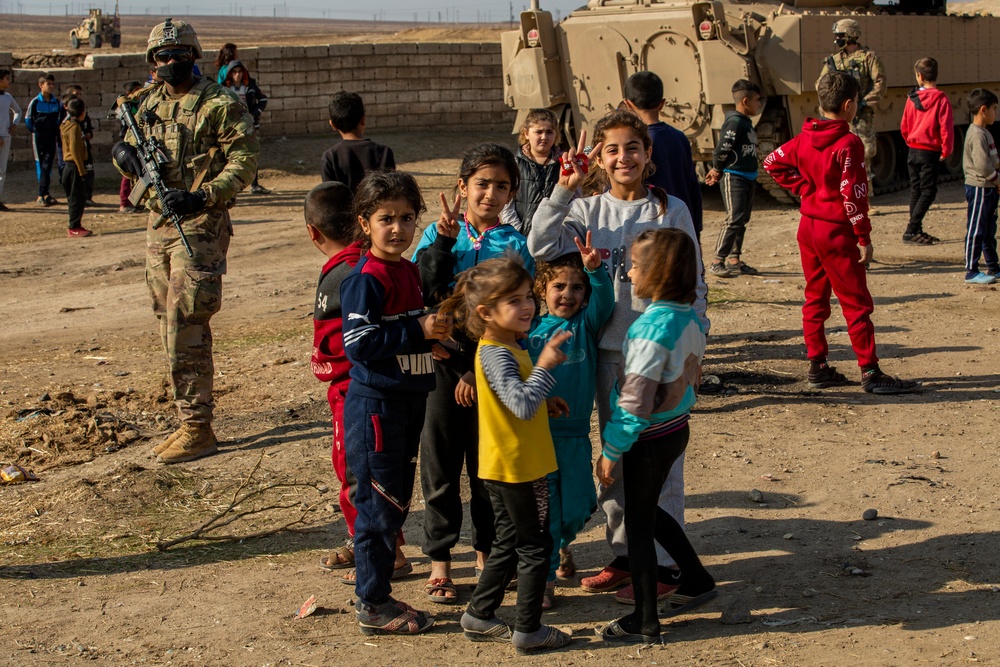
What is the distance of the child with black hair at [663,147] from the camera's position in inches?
258

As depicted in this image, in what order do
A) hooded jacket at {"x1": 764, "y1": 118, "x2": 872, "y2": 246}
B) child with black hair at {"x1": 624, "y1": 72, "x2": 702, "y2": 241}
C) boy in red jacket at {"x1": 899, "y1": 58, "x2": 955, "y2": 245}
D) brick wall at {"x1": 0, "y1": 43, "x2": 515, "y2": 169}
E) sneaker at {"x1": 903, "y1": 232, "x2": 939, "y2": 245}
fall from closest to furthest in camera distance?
child with black hair at {"x1": 624, "y1": 72, "x2": 702, "y2": 241}, hooded jacket at {"x1": 764, "y1": 118, "x2": 872, "y2": 246}, boy in red jacket at {"x1": 899, "y1": 58, "x2": 955, "y2": 245}, sneaker at {"x1": 903, "y1": 232, "x2": 939, "y2": 245}, brick wall at {"x1": 0, "y1": 43, "x2": 515, "y2": 169}

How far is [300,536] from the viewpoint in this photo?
17.2 feet

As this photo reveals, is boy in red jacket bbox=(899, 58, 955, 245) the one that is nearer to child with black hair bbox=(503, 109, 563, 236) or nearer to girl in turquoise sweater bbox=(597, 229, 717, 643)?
child with black hair bbox=(503, 109, 563, 236)

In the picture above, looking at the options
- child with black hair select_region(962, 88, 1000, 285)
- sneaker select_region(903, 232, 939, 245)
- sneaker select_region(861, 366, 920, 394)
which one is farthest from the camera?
sneaker select_region(903, 232, 939, 245)

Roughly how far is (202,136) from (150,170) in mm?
331

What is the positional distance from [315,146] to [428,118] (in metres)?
3.23

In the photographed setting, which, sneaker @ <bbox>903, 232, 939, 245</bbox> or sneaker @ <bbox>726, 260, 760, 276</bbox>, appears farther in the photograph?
sneaker @ <bbox>903, 232, 939, 245</bbox>

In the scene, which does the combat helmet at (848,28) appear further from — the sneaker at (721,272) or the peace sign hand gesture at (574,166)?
the peace sign hand gesture at (574,166)

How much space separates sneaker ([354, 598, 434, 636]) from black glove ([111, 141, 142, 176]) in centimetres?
318

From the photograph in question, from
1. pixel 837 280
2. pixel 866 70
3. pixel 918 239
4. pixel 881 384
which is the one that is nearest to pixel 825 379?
pixel 881 384

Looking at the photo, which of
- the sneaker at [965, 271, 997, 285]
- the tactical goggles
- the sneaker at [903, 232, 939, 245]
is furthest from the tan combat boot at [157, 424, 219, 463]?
the sneaker at [903, 232, 939, 245]

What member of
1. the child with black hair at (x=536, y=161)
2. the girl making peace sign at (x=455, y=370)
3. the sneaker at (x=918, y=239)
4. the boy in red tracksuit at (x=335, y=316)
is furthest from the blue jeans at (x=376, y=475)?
the sneaker at (x=918, y=239)

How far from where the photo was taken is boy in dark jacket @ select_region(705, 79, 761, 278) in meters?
9.71

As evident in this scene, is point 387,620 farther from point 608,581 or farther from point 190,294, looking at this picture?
point 190,294
